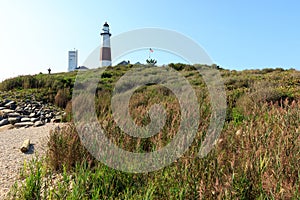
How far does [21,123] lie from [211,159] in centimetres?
750

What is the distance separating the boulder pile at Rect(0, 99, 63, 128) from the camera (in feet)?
29.0

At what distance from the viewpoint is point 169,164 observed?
2.94 meters

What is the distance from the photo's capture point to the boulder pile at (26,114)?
348 inches

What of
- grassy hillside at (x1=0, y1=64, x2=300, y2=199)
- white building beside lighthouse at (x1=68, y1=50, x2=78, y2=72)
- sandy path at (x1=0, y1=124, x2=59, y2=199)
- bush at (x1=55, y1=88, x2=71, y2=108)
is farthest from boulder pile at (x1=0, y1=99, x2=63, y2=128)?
white building beside lighthouse at (x1=68, y1=50, x2=78, y2=72)

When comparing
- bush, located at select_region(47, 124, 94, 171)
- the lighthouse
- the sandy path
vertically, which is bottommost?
the sandy path

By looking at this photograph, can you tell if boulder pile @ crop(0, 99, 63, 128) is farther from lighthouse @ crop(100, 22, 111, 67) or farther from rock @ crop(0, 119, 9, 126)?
lighthouse @ crop(100, 22, 111, 67)

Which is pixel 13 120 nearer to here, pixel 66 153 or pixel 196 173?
pixel 66 153

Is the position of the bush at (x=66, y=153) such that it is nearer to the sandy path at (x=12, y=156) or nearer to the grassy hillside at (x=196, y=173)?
the grassy hillside at (x=196, y=173)

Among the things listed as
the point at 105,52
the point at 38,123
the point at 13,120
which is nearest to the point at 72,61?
the point at 105,52

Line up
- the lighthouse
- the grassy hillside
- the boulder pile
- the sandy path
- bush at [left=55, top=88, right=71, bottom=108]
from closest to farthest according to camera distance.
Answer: the grassy hillside
the sandy path
the boulder pile
bush at [left=55, top=88, right=71, bottom=108]
the lighthouse

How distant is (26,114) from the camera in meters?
10.3

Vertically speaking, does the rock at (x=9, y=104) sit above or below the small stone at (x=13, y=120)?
above

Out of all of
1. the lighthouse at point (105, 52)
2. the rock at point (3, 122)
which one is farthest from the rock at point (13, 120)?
the lighthouse at point (105, 52)

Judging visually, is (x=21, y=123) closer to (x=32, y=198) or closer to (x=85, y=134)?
(x=85, y=134)
